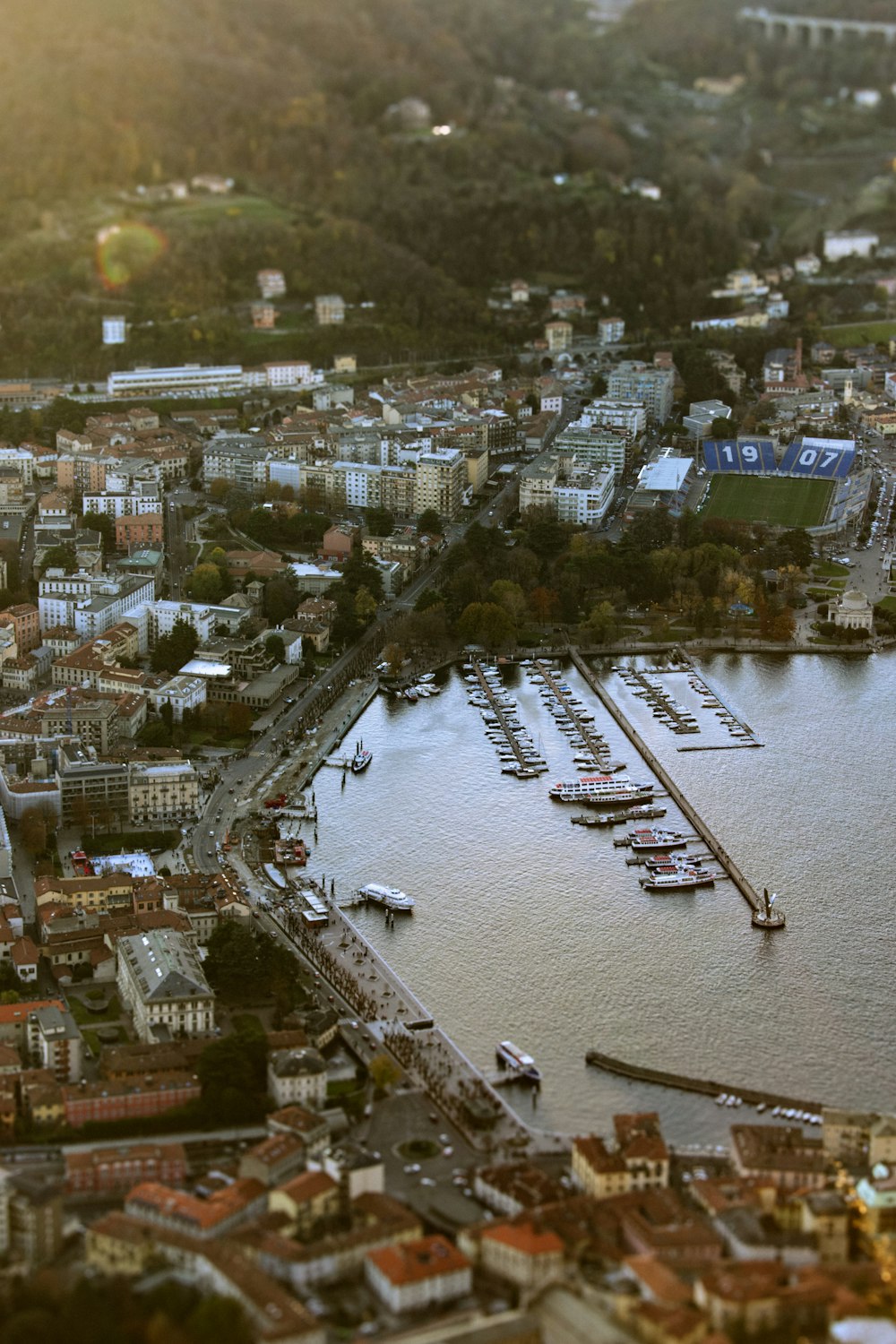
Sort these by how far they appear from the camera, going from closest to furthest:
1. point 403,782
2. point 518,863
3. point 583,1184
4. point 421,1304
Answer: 1. point 421,1304
2. point 583,1184
3. point 518,863
4. point 403,782

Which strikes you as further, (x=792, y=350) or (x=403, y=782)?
(x=792, y=350)

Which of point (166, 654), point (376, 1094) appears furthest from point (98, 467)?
point (376, 1094)

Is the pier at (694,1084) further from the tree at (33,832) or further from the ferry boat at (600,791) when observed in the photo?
the tree at (33,832)

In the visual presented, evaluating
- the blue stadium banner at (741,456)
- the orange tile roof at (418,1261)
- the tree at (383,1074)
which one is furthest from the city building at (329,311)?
the orange tile roof at (418,1261)

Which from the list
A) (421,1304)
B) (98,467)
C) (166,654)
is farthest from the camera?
(98,467)

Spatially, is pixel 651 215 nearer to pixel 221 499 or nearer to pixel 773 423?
pixel 773 423

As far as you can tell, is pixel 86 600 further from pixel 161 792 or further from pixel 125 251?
pixel 125 251

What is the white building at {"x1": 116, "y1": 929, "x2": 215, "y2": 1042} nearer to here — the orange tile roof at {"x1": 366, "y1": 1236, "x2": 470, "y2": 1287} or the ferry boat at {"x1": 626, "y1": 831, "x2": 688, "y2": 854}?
the orange tile roof at {"x1": 366, "y1": 1236, "x2": 470, "y2": 1287}

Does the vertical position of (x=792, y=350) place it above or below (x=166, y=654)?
above
